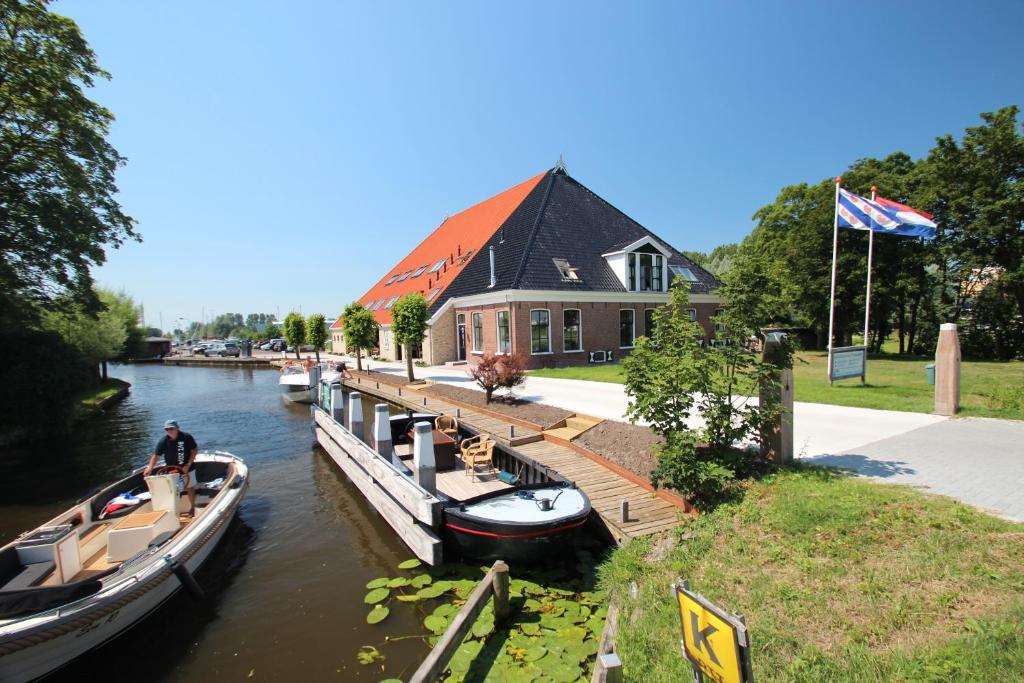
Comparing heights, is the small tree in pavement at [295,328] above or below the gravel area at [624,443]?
above

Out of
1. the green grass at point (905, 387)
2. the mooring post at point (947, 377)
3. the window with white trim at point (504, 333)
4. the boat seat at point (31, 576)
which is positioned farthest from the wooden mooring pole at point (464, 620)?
the window with white trim at point (504, 333)

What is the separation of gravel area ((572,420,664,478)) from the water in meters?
4.07

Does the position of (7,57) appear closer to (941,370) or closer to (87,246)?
(87,246)

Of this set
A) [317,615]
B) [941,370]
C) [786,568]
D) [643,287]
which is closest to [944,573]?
[786,568]

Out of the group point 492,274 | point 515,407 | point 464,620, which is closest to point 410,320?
point 492,274

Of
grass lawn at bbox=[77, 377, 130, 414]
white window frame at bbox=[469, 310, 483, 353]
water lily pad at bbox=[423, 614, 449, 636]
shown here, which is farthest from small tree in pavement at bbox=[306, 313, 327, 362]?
water lily pad at bbox=[423, 614, 449, 636]

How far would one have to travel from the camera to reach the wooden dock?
623cm

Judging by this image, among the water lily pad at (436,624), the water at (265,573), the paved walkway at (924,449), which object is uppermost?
the paved walkway at (924,449)

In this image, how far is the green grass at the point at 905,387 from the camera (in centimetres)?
1036

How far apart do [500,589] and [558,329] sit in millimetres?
18228

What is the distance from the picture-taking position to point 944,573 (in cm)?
398

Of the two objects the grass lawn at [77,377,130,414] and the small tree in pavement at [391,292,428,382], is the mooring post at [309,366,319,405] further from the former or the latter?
the grass lawn at [77,377,130,414]

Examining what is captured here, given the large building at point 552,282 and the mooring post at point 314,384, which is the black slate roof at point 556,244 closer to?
the large building at point 552,282

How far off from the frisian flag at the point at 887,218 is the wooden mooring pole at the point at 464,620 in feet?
51.0
